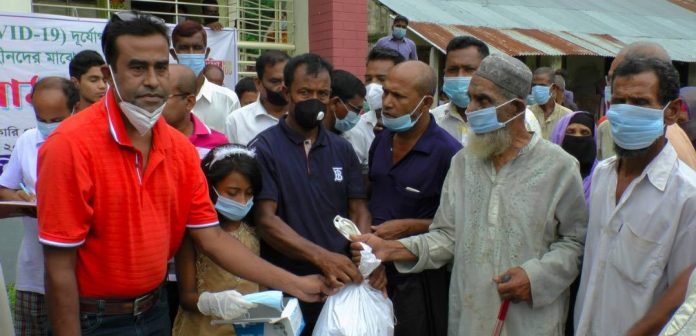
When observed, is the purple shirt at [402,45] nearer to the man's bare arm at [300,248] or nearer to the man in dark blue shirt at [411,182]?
the man in dark blue shirt at [411,182]

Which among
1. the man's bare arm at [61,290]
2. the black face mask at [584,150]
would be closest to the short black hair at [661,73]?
the black face mask at [584,150]

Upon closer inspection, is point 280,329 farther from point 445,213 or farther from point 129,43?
point 129,43

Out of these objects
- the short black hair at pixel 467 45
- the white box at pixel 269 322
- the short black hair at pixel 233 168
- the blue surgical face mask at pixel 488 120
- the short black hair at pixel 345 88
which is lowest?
the white box at pixel 269 322

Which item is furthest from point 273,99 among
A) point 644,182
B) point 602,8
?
point 602,8

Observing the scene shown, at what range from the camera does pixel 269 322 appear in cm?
265

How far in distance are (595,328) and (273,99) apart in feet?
9.12

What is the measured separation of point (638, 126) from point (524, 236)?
70 cm

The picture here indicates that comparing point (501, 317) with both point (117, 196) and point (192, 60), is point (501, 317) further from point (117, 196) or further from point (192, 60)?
point (192, 60)

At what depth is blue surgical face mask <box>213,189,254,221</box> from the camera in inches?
126

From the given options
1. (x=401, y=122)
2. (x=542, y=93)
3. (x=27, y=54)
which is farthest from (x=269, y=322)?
(x=542, y=93)

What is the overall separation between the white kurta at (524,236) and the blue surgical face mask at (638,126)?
0.38 metres

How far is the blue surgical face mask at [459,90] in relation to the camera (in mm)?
4324

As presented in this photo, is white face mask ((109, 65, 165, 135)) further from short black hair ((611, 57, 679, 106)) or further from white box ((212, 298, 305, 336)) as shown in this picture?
short black hair ((611, 57, 679, 106))

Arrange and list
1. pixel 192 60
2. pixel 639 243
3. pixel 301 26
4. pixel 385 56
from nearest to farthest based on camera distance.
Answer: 1. pixel 639 243
2. pixel 192 60
3. pixel 385 56
4. pixel 301 26
